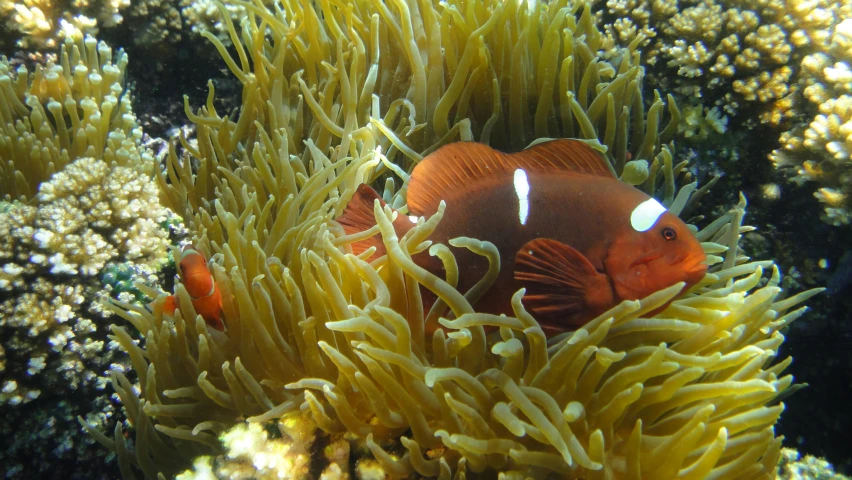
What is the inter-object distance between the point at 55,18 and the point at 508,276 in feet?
9.86

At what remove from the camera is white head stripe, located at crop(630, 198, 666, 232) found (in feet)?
4.32

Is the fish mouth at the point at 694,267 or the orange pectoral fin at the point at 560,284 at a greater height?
the orange pectoral fin at the point at 560,284

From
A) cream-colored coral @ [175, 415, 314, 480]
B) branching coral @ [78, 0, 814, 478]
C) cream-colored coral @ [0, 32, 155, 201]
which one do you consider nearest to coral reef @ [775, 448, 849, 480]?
branching coral @ [78, 0, 814, 478]

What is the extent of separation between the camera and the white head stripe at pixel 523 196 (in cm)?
138

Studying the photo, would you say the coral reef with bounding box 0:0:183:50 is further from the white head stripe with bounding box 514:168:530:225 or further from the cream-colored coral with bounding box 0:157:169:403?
the white head stripe with bounding box 514:168:530:225

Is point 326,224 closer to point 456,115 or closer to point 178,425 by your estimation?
point 178,425

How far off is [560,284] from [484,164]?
1.36ft

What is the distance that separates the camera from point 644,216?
52.4 inches

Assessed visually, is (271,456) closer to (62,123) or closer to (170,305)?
(170,305)

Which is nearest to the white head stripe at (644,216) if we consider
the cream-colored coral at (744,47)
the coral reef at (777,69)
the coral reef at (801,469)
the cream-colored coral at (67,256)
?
the coral reef at (801,469)

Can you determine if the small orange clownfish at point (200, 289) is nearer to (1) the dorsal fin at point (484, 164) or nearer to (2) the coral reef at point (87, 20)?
(1) the dorsal fin at point (484, 164)

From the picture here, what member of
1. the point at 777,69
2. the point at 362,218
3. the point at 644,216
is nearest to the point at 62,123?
the point at 362,218

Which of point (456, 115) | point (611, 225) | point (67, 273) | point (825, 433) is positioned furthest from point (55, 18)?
point (825, 433)

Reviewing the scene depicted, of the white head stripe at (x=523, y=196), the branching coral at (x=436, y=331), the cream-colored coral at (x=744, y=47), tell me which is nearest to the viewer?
the branching coral at (x=436, y=331)
